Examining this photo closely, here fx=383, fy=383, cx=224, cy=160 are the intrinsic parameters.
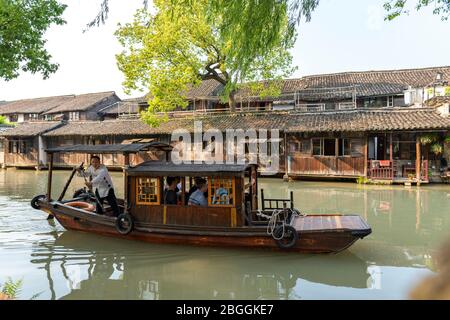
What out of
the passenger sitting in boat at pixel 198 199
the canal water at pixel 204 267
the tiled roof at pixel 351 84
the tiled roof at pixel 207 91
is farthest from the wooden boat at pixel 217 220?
the tiled roof at pixel 207 91

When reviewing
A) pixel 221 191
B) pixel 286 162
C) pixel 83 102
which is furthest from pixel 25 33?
pixel 83 102

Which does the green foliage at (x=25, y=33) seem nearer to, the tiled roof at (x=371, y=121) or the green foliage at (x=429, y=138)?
the tiled roof at (x=371, y=121)

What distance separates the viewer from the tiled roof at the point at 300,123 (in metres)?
19.1

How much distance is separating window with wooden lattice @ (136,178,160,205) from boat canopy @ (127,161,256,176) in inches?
7.8

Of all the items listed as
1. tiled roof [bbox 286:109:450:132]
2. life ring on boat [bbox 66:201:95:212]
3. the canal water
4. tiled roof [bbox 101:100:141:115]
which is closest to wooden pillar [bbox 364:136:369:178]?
tiled roof [bbox 286:109:450:132]

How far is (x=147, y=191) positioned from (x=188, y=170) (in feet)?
3.60

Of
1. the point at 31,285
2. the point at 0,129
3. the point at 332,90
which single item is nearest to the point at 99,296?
the point at 31,285

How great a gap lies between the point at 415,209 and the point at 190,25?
15449mm

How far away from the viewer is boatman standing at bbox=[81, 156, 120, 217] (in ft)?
30.1

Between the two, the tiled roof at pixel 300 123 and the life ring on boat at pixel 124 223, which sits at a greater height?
the tiled roof at pixel 300 123

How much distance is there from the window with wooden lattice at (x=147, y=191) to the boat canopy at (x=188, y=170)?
197mm

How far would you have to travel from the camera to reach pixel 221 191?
26.2ft

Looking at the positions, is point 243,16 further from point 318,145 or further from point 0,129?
point 0,129

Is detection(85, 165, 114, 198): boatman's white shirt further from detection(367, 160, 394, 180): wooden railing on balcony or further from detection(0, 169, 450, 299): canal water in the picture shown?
detection(367, 160, 394, 180): wooden railing on balcony
